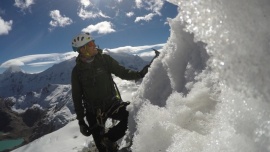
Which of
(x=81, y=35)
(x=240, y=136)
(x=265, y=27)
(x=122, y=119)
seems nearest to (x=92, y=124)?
(x=122, y=119)

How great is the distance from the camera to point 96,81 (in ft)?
28.6

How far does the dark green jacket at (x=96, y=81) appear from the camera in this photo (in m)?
8.67

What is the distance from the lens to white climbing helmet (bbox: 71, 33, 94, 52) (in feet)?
28.8

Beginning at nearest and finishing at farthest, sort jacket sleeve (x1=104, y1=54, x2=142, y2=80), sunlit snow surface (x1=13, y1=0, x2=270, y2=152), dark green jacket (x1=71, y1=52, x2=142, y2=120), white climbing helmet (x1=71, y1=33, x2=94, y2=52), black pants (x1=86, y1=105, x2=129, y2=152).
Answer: sunlit snow surface (x1=13, y1=0, x2=270, y2=152)
black pants (x1=86, y1=105, x2=129, y2=152)
dark green jacket (x1=71, y1=52, x2=142, y2=120)
white climbing helmet (x1=71, y1=33, x2=94, y2=52)
jacket sleeve (x1=104, y1=54, x2=142, y2=80)

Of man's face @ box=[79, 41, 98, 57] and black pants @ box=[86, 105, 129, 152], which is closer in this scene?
black pants @ box=[86, 105, 129, 152]

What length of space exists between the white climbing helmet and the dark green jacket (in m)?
0.40

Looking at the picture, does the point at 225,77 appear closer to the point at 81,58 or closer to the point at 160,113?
the point at 160,113

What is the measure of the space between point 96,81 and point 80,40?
1.34 meters

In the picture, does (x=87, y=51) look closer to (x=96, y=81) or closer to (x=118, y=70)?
(x=96, y=81)

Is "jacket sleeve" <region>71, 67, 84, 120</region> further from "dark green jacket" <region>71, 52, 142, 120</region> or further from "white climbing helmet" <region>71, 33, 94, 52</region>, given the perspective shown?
"white climbing helmet" <region>71, 33, 94, 52</region>

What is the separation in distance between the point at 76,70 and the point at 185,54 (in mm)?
3790

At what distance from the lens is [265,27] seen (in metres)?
1.98

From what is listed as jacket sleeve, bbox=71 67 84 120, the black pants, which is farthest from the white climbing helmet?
the black pants

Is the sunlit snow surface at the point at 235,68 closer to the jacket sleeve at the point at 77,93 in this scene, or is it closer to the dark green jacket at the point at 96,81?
the dark green jacket at the point at 96,81
